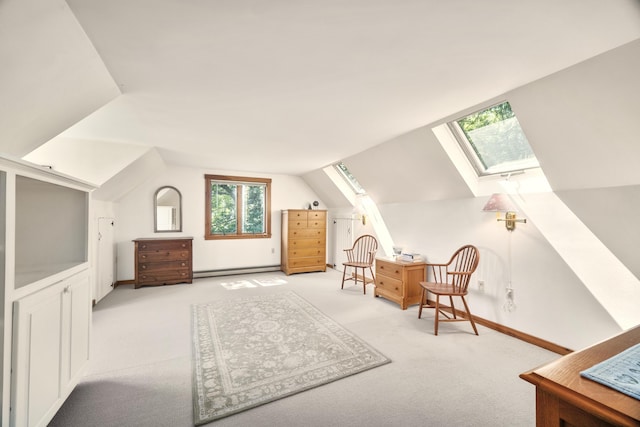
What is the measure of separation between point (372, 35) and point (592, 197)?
230cm

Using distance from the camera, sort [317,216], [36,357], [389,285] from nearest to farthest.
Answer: [36,357] → [389,285] → [317,216]

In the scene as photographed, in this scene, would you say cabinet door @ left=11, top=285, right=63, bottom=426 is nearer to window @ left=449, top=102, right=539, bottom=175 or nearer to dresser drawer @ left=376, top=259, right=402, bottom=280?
dresser drawer @ left=376, top=259, right=402, bottom=280

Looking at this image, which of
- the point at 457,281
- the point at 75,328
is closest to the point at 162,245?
the point at 75,328

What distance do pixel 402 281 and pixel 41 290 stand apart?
348 cm

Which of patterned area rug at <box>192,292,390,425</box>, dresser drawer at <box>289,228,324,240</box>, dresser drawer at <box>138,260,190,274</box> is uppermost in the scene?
dresser drawer at <box>289,228,324,240</box>

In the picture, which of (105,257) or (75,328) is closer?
(75,328)

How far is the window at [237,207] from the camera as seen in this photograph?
560 centimetres

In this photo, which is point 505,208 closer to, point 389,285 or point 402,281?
point 402,281

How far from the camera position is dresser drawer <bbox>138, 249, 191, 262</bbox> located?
4562 mm

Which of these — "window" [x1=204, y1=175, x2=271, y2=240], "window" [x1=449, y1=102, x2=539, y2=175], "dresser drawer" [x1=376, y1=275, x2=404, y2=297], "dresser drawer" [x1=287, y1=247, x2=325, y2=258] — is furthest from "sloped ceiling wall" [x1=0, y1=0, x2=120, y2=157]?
"dresser drawer" [x1=287, y1=247, x2=325, y2=258]

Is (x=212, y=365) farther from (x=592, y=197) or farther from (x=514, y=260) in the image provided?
(x=592, y=197)

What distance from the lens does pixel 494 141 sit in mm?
2891

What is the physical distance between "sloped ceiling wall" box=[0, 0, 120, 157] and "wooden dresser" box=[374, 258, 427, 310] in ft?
12.0

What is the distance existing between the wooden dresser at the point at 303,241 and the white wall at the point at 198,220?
477 mm
